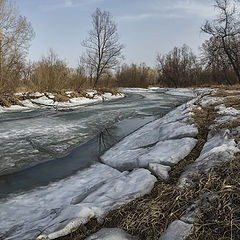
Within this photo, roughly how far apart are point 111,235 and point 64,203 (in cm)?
78

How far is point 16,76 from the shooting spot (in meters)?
9.23

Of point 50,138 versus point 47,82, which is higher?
point 47,82

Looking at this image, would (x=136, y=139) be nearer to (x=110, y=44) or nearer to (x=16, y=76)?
(x=16, y=76)

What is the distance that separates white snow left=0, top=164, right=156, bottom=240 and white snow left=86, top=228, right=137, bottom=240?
0.15 meters

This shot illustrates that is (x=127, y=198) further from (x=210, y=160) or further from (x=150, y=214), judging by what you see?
(x=210, y=160)

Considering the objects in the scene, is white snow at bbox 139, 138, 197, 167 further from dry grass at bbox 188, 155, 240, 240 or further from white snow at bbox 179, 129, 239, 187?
dry grass at bbox 188, 155, 240, 240

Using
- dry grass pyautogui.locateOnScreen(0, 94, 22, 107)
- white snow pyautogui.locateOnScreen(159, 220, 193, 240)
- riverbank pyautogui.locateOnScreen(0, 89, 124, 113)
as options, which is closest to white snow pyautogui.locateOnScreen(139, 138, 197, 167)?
white snow pyautogui.locateOnScreen(159, 220, 193, 240)

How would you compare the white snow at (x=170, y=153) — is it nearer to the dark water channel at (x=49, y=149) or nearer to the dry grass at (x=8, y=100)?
the dark water channel at (x=49, y=149)

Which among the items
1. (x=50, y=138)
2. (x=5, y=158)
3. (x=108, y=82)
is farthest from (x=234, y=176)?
(x=108, y=82)

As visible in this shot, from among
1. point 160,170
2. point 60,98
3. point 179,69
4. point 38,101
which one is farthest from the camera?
point 179,69

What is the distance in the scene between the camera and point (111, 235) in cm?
111

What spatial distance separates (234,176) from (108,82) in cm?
1936

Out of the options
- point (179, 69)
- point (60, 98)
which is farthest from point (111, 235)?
point (179, 69)

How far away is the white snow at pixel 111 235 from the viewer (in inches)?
43.0
